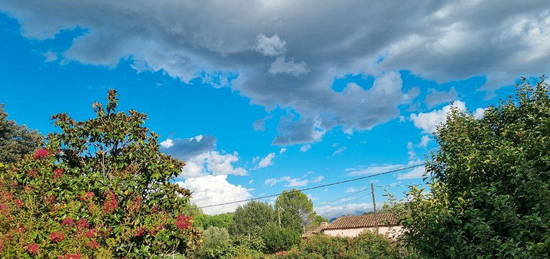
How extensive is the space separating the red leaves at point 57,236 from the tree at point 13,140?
24.0 m

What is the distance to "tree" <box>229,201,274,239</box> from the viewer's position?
75062mm

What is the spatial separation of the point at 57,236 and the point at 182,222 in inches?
151

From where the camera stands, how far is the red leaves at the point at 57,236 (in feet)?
27.4

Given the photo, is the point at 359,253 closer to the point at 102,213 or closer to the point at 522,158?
the point at 102,213

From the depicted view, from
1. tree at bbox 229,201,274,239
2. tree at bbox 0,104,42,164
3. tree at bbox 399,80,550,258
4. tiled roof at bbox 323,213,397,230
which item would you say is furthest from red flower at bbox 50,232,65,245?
tree at bbox 229,201,274,239

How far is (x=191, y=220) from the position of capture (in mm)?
12031

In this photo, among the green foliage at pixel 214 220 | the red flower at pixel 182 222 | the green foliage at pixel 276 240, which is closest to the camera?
the red flower at pixel 182 222

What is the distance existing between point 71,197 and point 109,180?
1101 mm

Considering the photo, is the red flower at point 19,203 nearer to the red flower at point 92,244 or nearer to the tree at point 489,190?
the red flower at point 92,244

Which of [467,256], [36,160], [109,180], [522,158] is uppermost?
[36,160]

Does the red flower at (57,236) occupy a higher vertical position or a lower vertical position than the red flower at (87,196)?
lower

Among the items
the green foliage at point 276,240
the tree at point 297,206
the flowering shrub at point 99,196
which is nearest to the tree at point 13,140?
the flowering shrub at point 99,196

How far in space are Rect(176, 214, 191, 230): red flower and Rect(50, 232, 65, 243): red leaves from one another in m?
3.60

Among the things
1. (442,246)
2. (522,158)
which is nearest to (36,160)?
(442,246)
